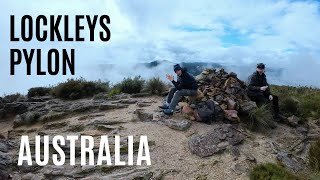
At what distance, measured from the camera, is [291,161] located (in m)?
11.3

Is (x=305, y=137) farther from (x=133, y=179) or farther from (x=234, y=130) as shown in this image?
(x=133, y=179)

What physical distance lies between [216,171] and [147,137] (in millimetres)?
2545

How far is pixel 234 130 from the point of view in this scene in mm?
12195

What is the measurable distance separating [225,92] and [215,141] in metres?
3.50

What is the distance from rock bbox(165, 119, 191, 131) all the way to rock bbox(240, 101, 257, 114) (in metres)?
2.02

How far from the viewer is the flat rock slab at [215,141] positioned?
10953 mm

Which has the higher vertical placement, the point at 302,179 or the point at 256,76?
the point at 256,76

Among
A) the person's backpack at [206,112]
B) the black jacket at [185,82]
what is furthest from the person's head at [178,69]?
the person's backpack at [206,112]

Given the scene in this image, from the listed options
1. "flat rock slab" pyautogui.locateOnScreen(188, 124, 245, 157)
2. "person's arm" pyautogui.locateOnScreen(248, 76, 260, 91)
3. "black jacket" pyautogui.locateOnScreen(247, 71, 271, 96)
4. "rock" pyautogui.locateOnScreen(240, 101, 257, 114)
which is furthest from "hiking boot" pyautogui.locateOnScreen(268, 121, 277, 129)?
"flat rock slab" pyautogui.locateOnScreen(188, 124, 245, 157)

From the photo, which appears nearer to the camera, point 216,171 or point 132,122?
point 216,171

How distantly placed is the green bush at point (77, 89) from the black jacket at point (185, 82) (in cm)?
654

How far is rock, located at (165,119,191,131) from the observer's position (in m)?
12.4

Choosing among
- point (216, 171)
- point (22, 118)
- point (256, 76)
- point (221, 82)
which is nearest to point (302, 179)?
point (216, 171)

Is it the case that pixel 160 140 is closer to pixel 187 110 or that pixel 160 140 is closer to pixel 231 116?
pixel 187 110
